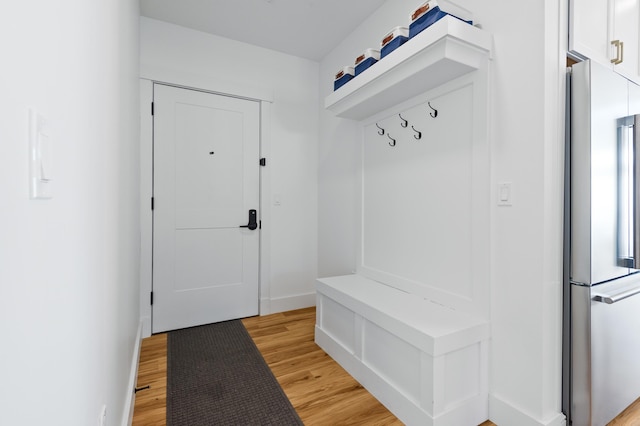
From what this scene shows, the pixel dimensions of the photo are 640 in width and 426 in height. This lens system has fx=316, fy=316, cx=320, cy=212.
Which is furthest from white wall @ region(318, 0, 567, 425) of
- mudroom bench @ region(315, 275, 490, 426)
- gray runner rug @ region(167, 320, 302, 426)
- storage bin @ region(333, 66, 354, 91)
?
gray runner rug @ region(167, 320, 302, 426)

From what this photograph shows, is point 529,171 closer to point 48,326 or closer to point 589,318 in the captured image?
point 589,318

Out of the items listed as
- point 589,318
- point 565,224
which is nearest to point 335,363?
point 589,318

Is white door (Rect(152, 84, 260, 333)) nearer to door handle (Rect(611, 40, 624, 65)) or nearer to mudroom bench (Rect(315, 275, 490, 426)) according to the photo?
mudroom bench (Rect(315, 275, 490, 426))

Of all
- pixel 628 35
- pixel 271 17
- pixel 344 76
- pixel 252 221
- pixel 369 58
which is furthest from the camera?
pixel 252 221

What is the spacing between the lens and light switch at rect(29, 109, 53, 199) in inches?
17.7

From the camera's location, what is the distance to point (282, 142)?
3279 mm

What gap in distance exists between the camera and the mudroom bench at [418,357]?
4.96 ft

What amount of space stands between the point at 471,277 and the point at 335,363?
44.4 inches

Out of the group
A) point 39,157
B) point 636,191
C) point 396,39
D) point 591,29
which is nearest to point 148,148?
point 396,39

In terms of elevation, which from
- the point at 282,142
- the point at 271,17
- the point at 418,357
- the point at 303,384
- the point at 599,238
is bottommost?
the point at 303,384

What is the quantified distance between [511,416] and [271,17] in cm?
319

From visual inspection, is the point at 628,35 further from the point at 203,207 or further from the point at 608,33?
the point at 203,207

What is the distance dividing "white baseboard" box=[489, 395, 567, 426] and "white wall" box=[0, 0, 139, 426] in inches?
68.7

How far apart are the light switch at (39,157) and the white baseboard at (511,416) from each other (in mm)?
1983
